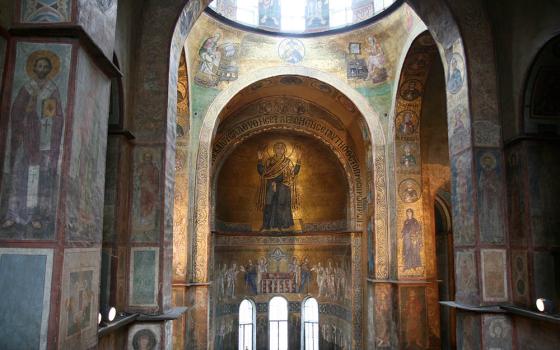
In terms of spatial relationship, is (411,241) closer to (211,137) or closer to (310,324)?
(211,137)

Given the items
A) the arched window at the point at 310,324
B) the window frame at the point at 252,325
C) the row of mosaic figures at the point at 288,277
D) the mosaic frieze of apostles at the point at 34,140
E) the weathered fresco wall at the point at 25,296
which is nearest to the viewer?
the weathered fresco wall at the point at 25,296

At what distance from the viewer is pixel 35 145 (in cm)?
516

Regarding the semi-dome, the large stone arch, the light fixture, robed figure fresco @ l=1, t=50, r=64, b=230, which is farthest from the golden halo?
the semi-dome

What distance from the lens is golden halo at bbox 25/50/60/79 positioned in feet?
17.4

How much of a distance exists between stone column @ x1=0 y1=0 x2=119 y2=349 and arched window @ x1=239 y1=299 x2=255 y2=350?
15528mm

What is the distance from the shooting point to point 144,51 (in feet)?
31.0

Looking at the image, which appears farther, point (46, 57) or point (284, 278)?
point (284, 278)

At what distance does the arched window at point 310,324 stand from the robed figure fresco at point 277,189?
350cm

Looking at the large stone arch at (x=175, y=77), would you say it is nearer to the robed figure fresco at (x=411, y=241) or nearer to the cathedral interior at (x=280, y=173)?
the cathedral interior at (x=280, y=173)

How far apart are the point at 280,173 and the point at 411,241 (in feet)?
25.2

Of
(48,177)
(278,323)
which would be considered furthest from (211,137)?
(48,177)

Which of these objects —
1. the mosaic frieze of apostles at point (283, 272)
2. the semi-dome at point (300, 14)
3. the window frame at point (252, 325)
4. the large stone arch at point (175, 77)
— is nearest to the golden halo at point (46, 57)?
the large stone arch at point (175, 77)

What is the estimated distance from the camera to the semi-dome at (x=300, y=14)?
15.9m

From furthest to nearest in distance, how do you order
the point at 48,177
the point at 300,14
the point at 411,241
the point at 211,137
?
the point at 300,14
the point at 211,137
the point at 411,241
the point at 48,177
